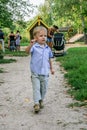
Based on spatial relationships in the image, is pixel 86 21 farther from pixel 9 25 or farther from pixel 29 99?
pixel 29 99

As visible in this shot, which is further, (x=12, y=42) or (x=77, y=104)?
(x=12, y=42)

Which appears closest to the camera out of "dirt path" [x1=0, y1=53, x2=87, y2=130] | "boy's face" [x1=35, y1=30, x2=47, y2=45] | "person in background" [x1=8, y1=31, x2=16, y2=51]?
"dirt path" [x1=0, y1=53, x2=87, y2=130]

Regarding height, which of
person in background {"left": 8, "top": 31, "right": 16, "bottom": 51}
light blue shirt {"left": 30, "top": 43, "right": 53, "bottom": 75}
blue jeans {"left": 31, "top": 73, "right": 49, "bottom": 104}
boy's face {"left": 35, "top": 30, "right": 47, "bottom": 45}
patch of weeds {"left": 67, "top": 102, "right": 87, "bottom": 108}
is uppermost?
boy's face {"left": 35, "top": 30, "right": 47, "bottom": 45}

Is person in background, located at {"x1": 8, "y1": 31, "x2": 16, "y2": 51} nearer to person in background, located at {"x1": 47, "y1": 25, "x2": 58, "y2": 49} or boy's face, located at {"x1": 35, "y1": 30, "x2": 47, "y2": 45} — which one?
person in background, located at {"x1": 47, "y1": 25, "x2": 58, "y2": 49}

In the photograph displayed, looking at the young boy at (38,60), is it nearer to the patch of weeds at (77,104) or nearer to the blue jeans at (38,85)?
the blue jeans at (38,85)

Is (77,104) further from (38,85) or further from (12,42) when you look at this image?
(12,42)

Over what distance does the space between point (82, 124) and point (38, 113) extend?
47.3 inches

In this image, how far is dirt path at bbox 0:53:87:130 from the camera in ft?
23.0

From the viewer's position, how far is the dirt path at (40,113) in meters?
7.02

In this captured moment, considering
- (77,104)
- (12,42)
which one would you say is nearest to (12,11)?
(12,42)

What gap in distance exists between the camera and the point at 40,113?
7980mm

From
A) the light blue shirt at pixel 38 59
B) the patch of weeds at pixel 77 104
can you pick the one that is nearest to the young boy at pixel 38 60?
the light blue shirt at pixel 38 59

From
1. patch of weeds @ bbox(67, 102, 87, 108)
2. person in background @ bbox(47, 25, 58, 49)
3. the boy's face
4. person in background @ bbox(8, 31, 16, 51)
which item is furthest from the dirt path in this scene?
person in background @ bbox(8, 31, 16, 51)

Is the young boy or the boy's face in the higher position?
the boy's face
